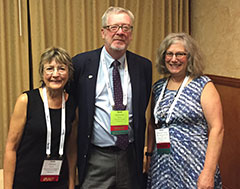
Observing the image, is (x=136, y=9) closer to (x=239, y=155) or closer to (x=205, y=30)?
(x=205, y=30)

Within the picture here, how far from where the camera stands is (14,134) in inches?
72.7

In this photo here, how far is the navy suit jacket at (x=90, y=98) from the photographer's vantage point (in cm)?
203

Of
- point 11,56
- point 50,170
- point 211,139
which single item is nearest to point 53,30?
point 11,56

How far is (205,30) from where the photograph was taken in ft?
11.6

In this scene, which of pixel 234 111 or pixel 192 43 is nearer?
pixel 192 43

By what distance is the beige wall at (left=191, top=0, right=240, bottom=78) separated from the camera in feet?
9.86

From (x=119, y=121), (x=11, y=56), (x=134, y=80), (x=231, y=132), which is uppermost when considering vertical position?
(x=11, y=56)

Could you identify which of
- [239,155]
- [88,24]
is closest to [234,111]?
[239,155]

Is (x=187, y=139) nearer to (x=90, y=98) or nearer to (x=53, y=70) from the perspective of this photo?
(x=90, y=98)

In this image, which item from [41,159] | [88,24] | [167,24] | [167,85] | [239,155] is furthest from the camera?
[167,24]

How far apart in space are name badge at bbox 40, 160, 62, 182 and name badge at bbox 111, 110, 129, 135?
1.37 feet

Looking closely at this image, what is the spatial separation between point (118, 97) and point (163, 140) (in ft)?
1.40

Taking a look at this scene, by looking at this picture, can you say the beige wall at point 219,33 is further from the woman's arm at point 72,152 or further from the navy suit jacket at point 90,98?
the woman's arm at point 72,152

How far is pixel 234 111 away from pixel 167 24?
1489mm
